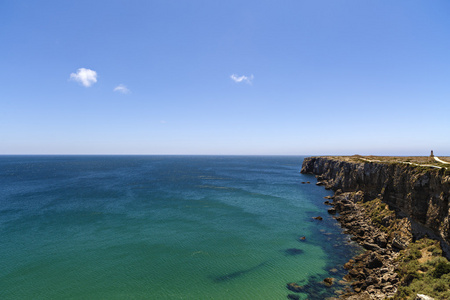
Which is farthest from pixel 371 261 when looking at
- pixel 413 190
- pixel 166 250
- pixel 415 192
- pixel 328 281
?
pixel 166 250

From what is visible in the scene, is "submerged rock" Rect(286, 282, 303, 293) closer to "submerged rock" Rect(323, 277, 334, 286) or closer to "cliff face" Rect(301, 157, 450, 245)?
"submerged rock" Rect(323, 277, 334, 286)

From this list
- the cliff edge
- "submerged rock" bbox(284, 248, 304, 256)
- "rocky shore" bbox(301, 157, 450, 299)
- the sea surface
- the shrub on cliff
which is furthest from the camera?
Answer: "submerged rock" bbox(284, 248, 304, 256)

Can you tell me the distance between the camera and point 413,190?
110 feet

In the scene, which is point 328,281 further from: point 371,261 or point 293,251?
point 293,251

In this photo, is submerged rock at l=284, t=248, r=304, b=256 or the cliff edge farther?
submerged rock at l=284, t=248, r=304, b=256

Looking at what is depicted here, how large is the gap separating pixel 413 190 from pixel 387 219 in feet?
26.7

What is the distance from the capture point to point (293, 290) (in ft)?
85.0

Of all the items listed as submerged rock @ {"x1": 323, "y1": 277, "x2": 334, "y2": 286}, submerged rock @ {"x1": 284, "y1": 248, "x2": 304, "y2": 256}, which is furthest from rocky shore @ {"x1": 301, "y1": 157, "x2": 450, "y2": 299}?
submerged rock @ {"x1": 284, "y1": 248, "x2": 304, "y2": 256}

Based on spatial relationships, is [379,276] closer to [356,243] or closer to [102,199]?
[356,243]

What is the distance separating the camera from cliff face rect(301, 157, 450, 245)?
27.1m

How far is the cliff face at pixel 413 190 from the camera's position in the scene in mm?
27120

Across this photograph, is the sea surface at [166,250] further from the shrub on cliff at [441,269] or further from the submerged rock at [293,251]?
the shrub on cliff at [441,269]

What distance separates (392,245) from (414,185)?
33.8 ft

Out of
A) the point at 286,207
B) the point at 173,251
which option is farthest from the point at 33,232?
the point at 286,207
